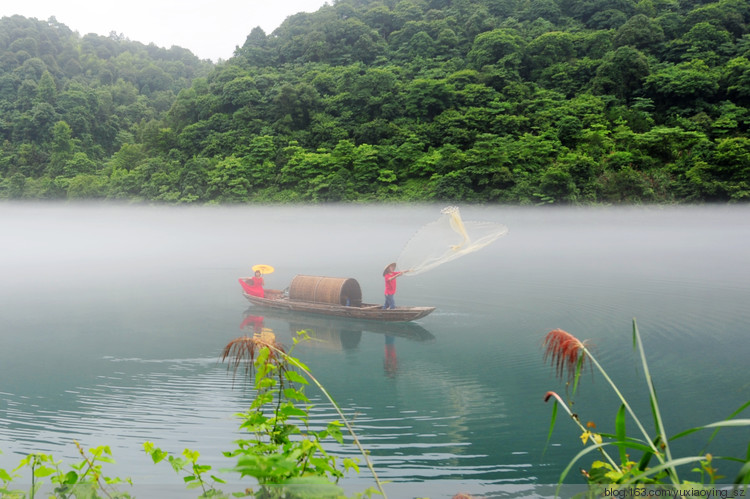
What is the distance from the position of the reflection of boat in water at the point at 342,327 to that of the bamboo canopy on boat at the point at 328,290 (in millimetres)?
473

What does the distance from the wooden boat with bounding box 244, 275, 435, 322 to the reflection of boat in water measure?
150 millimetres

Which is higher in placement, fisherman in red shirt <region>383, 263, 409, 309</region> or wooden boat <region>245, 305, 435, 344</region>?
fisherman in red shirt <region>383, 263, 409, 309</region>

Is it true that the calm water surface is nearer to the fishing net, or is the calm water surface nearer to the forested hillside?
the fishing net

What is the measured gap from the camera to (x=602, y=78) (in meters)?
38.7

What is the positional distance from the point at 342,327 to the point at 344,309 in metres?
0.53

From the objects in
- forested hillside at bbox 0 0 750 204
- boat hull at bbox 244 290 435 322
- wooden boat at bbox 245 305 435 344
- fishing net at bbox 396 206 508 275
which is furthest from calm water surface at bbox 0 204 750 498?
forested hillside at bbox 0 0 750 204

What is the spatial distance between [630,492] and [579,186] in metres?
32.6

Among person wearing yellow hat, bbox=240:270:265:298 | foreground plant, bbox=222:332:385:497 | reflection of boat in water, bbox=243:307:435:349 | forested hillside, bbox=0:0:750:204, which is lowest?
reflection of boat in water, bbox=243:307:435:349

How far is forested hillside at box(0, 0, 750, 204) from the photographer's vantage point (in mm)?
34034

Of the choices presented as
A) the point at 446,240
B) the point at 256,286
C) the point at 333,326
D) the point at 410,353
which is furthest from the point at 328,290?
the point at 410,353

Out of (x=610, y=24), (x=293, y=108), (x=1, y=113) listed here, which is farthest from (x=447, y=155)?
(x=1, y=113)

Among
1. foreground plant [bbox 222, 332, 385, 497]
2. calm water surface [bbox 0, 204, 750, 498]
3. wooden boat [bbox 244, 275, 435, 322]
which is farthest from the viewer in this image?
wooden boat [bbox 244, 275, 435, 322]

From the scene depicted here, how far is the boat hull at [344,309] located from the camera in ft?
42.2

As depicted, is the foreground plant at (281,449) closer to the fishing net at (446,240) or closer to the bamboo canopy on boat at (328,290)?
the fishing net at (446,240)
